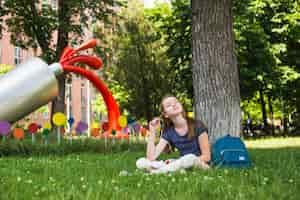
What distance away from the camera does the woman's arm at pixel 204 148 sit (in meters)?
5.53

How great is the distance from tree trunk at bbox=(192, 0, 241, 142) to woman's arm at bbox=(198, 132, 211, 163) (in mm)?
1624

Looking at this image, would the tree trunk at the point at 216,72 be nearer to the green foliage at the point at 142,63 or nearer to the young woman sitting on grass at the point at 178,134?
the young woman sitting on grass at the point at 178,134

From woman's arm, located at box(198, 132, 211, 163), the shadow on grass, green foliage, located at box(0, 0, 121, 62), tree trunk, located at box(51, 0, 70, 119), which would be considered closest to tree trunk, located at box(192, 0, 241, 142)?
woman's arm, located at box(198, 132, 211, 163)

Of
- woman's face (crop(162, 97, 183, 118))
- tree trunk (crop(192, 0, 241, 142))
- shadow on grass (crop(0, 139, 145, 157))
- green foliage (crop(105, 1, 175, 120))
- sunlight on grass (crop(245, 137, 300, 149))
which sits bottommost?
sunlight on grass (crop(245, 137, 300, 149))

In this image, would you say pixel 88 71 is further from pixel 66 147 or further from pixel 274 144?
pixel 274 144

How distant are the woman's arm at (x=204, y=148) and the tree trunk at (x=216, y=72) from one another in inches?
64.0

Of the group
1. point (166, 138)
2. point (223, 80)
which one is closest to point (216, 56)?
point (223, 80)

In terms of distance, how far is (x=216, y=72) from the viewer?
7.25 meters

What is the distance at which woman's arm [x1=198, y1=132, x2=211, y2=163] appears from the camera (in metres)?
5.53

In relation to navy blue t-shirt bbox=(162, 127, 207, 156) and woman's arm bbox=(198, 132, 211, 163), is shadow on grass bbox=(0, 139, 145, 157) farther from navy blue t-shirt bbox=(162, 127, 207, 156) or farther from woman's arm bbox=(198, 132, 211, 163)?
woman's arm bbox=(198, 132, 211, 163)

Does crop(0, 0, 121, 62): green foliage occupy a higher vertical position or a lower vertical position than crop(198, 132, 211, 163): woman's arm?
higher

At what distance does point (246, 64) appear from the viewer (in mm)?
22172

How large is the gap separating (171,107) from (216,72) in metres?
1.84

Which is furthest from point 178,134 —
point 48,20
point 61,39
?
point 61,39
